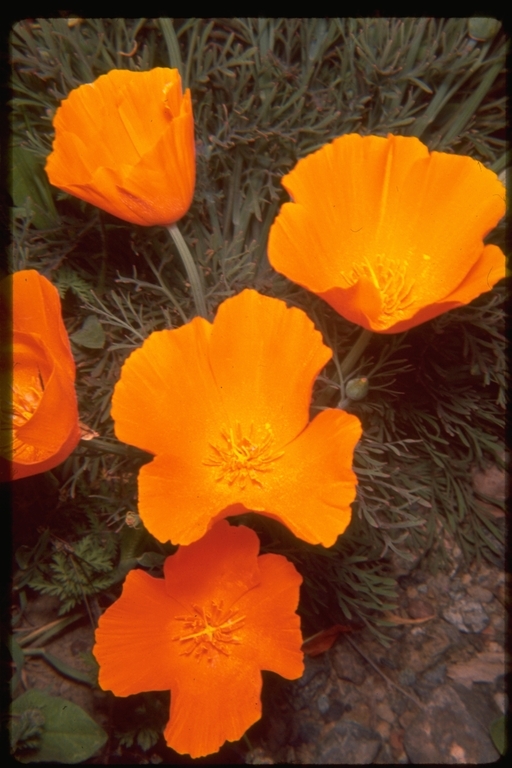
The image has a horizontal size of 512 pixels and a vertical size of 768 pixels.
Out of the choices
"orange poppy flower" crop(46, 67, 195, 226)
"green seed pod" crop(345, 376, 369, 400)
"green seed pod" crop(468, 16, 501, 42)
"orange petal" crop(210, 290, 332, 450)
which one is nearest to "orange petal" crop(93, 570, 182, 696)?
"orange petal" crop(210, 290, 332, 450)

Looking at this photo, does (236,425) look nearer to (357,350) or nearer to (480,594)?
(357,350)

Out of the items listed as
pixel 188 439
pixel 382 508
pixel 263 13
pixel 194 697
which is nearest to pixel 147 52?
pixel 263 13

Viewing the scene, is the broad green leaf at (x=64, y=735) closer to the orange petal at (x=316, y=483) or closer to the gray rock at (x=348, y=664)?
the gray rock at (x=348, y=664)

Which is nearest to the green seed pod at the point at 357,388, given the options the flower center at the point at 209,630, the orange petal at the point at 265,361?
the orange petal at the point at 265,361

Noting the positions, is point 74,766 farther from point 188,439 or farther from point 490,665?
point 490,665

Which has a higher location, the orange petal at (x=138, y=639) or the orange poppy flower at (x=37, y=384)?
the orange poppy flower at (x=37, y=384)
